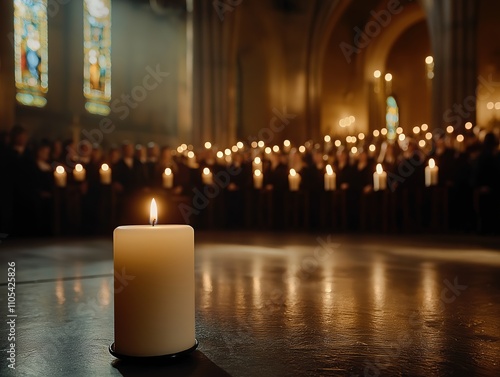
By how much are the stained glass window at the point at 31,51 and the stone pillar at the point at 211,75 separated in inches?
191

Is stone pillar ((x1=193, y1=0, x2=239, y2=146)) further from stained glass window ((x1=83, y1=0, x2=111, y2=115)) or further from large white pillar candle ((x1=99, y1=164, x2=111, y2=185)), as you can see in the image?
large white pillar candle ((x1=99, y1=164, x2=111, y2=185))

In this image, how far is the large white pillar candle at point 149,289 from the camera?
5.29 ft

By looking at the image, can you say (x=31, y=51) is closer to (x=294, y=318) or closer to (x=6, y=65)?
(x=6, y=65)

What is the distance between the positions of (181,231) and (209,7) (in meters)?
16.4

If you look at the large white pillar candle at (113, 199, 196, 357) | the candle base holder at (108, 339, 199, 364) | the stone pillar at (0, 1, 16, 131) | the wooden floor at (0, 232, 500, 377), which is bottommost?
the wooden floor at (0, 232, 500, 377)

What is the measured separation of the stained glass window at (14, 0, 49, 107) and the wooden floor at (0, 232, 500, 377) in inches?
505

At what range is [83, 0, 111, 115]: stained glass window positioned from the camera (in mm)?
18781

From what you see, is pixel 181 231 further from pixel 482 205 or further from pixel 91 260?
pixel 482 205

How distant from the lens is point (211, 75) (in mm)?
17109

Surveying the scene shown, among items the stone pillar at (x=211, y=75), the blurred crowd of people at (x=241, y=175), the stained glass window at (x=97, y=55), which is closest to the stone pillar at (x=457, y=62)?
the blurred crowd of people at (x=241, y=175)

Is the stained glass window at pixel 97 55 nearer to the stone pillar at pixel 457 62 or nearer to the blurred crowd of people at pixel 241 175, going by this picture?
the blurred crowd of people at pixel 241 175

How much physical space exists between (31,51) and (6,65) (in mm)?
3365

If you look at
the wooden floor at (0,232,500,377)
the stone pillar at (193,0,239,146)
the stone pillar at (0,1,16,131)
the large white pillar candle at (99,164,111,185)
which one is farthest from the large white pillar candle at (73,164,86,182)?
the stone pillar at (193,0,239,146)

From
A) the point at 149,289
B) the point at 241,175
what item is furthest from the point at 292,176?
the point at 149,289
